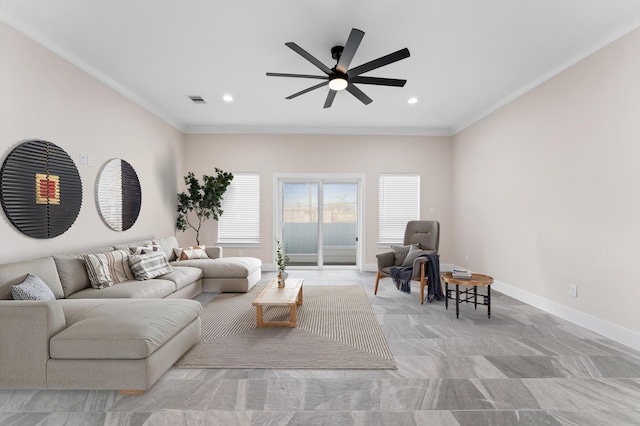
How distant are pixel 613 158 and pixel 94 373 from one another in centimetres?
488

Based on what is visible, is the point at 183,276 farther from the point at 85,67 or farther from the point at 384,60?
the point at 384,60

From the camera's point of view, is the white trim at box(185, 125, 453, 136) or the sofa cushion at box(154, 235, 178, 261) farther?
the white trim at box(185, 125, 453, 136)

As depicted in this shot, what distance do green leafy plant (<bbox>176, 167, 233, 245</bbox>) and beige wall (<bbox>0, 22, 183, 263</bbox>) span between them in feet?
1.33

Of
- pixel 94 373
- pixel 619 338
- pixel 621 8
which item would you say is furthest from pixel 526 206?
pixel 94 373

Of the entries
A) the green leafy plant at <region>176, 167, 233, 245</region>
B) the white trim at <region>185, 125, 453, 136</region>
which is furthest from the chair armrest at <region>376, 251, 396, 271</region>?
the green leafy plant at <region>176, 167, 233, 245</region>

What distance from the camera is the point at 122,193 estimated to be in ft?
14.0

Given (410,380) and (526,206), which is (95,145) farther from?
(526,206)

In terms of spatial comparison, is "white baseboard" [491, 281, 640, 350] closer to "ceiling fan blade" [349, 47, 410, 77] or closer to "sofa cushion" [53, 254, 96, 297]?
"ceiling fan blade" [349, 47, 410, 77]

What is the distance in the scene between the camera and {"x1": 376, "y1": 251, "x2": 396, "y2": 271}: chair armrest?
4.56m

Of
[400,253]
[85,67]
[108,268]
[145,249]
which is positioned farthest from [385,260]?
[85,67]

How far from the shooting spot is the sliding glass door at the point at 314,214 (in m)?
6.34

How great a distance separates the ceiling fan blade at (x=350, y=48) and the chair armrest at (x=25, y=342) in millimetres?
2978

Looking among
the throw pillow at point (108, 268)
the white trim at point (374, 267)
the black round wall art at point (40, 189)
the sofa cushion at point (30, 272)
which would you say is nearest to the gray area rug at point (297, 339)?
the throw pillow at point (108, 268)

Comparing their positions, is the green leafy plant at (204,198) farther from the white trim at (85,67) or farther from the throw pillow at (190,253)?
the white trim at (85,67)
